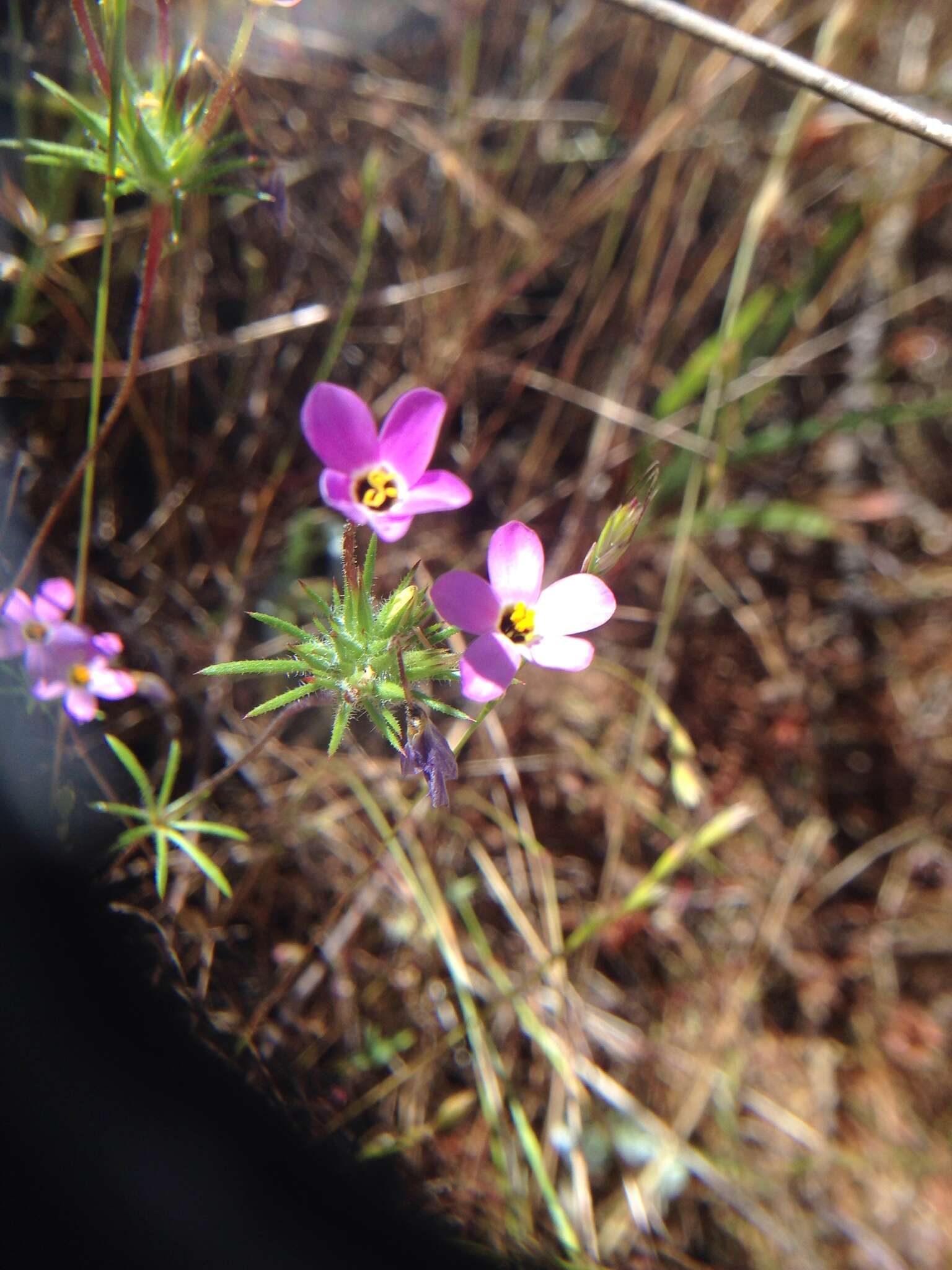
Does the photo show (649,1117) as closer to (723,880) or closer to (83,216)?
(723,880)

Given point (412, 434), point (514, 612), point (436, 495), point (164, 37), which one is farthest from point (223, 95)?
point (514, 612)

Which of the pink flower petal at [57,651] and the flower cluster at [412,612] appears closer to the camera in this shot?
the flower cluster at [412,612]

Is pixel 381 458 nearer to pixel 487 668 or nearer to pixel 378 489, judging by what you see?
pixel 378 489

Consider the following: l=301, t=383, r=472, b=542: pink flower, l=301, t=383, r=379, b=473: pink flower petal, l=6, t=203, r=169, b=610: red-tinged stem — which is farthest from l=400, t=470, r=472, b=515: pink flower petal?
l=6, t=203, r=169, b=610: red-tinged stem

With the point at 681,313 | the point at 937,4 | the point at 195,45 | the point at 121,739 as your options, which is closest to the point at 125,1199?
the point at 121,739

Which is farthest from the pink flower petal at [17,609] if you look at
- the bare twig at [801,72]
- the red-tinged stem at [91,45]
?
the bare twig at [801,72]

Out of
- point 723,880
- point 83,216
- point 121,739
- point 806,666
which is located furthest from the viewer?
point 806,666

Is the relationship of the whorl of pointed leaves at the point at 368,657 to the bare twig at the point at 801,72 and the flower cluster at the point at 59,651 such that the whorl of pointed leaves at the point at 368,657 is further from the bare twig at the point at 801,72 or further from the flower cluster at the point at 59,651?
the bare twig at the point at 801,72

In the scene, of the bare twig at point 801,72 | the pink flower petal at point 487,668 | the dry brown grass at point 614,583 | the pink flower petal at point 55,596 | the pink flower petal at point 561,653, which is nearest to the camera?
A: the pink flower petal at point 487,668
